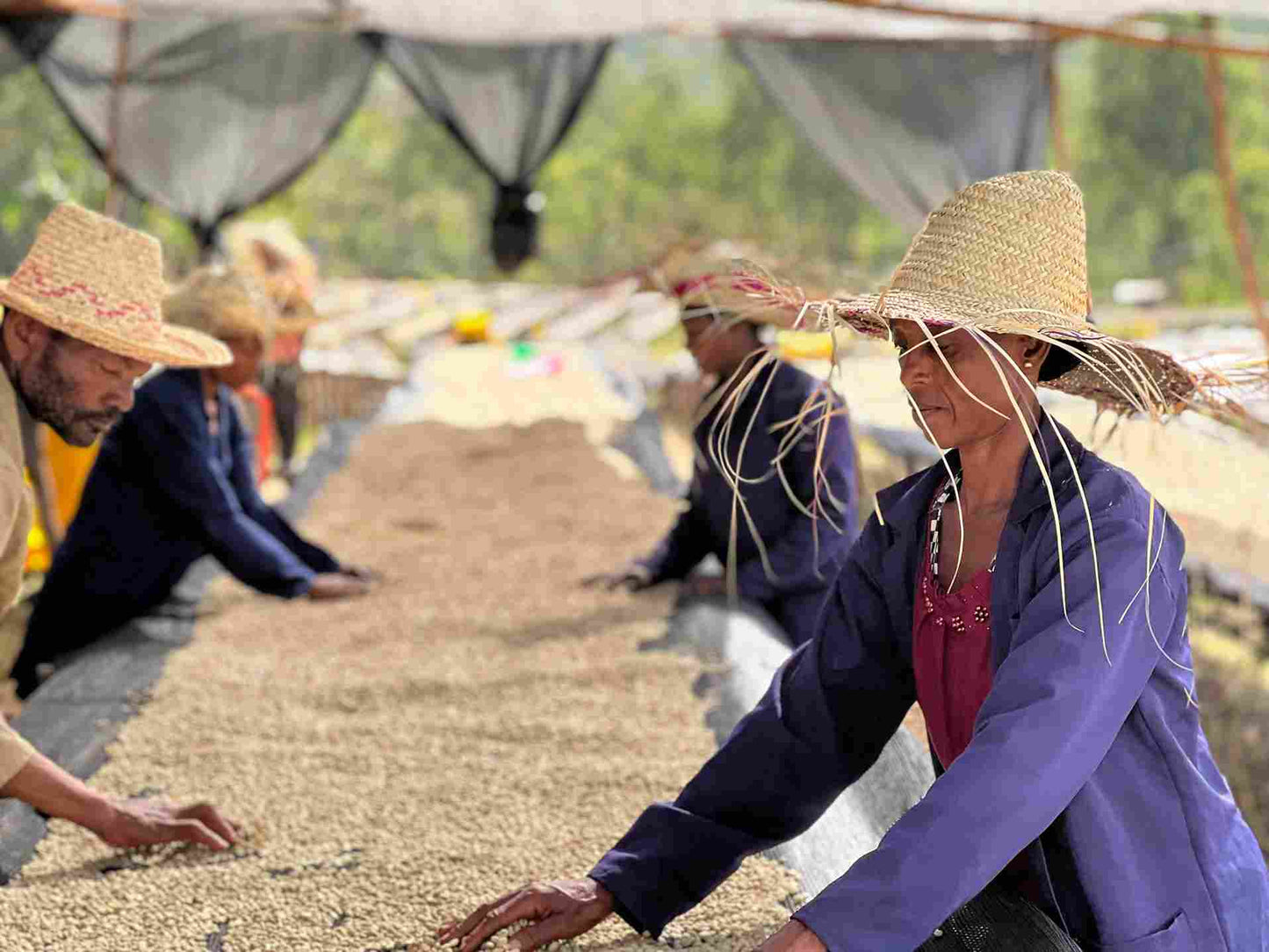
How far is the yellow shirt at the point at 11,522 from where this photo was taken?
6.39ft

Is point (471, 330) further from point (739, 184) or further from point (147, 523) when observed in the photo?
point (739, 184)

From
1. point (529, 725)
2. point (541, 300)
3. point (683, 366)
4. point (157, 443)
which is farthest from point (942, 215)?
point (541, 300)

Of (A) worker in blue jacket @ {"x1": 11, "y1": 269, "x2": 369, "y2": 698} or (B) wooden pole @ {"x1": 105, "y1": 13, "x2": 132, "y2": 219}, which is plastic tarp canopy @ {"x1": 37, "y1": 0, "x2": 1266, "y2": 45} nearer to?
(B) wooden pole @ {"x1": 105, "y1": 13, "x2": 132, "y2": 219}

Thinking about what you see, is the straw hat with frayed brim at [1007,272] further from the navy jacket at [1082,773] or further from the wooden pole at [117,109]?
the wooden pole at [117,109]

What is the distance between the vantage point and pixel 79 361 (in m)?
2.24

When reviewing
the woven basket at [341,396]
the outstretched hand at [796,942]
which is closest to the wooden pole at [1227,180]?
the outstretched hand at [796,942]

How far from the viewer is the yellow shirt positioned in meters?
1.95

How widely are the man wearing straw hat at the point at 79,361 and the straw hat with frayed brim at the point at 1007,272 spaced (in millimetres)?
1138

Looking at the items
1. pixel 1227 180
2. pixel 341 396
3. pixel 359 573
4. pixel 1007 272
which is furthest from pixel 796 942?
pixel 341 396

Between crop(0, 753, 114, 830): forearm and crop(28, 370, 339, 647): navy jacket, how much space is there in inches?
53.4

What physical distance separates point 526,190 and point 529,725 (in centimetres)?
521

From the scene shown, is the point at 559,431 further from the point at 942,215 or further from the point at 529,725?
the point at 942,215

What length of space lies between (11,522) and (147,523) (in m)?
1.48

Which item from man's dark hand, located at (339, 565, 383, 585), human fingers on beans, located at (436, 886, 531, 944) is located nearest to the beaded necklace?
human fingers on beans, located at (436, 886, 531, 944)
